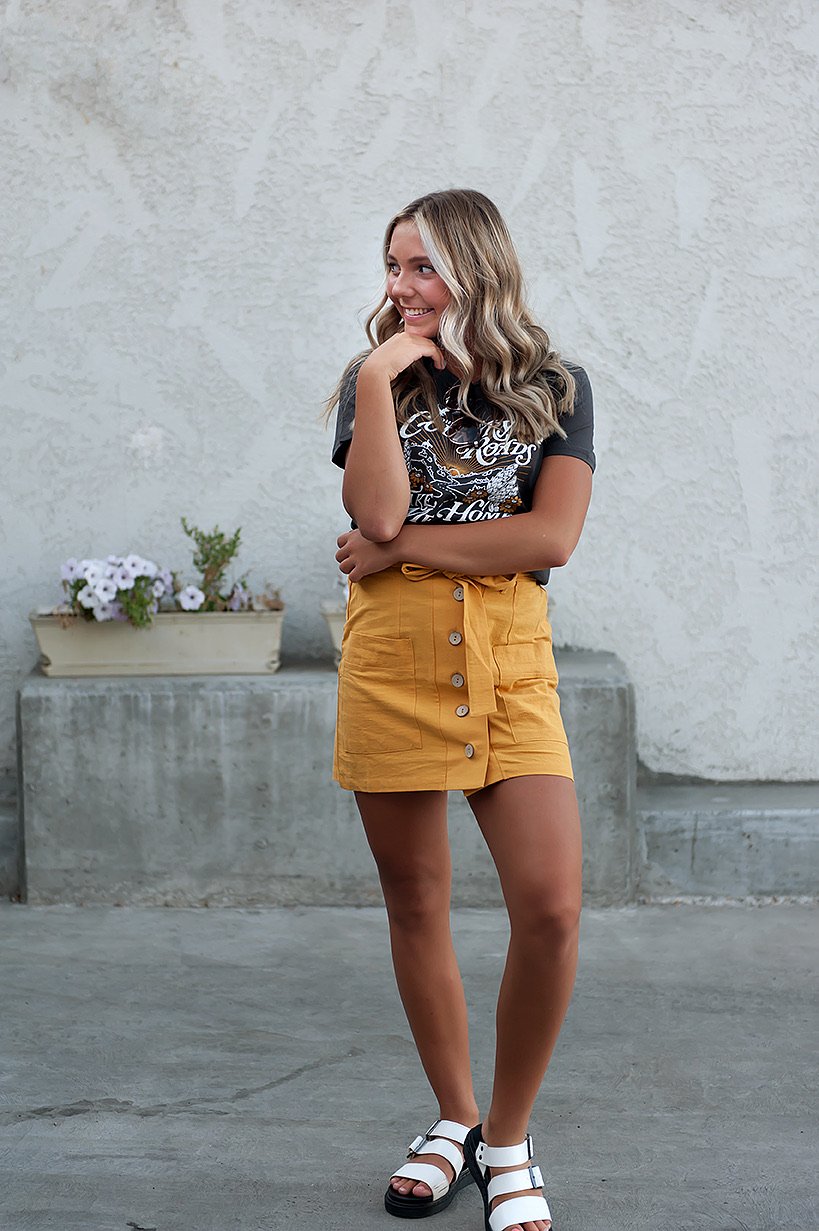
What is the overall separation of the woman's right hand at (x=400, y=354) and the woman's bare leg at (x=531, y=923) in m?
0.67

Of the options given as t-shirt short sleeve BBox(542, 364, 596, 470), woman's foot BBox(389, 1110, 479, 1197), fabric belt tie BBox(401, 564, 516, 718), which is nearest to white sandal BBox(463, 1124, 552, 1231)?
woman's foot BBox(389, 1110, 479, 1197)

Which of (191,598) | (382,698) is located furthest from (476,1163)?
(191,598)

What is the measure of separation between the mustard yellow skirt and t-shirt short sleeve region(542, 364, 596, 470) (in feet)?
0.70

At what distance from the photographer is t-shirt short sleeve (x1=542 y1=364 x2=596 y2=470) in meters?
2.20

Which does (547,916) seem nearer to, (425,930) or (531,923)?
(531,923)

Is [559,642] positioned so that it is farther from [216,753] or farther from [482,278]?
[482,278]

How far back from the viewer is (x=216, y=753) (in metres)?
3.92

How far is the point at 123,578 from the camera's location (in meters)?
3.93

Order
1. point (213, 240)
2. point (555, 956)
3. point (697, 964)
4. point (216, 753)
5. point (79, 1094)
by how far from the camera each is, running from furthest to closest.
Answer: point (213, 240) < point (216, 753) < point (697, 964) < point (79, 1094) < point (555, 956)

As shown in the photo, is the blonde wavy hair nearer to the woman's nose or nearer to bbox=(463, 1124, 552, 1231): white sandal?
the woman's nose

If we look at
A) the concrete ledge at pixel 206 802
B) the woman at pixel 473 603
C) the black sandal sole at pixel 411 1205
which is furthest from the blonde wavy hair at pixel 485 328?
the concrete ledge at pixel 206 802

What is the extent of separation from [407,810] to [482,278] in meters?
0.86

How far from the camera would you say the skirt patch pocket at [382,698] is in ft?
7.13

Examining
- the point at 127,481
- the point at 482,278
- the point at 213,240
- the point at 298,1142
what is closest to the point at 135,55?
the point at 213,240
